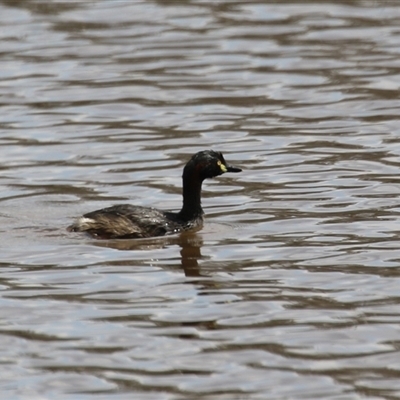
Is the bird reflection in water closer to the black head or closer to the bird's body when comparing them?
the bird's body

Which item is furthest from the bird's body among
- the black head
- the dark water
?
the dark water

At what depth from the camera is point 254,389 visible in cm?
898

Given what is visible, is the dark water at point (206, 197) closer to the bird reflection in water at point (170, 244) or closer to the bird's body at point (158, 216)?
the bird reflection in water at point (170, 244)

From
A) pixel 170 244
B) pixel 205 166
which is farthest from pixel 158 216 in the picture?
pixel 205 166

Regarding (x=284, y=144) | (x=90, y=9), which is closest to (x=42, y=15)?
(x=90, y=9)

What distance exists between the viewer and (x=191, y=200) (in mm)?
13852

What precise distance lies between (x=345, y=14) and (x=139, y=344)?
15499mm

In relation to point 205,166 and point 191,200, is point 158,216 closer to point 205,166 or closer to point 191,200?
point 191,200

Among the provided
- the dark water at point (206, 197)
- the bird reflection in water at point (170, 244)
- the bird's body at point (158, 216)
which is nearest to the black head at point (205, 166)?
the bird's body at point (158, 216)

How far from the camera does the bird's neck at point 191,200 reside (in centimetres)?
1371

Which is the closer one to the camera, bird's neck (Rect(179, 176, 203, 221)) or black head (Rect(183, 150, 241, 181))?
bird's neck (Rect(179, 176, 203, 221))

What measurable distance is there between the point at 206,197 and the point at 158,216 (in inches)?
64.6

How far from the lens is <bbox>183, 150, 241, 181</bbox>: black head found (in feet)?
46.1

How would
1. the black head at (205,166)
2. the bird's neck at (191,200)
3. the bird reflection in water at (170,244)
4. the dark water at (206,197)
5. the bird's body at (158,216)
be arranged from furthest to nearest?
1. the black head at (205,166)
2. the bird's neck at (191,200)
3. the bird's body at (158,216)
4. the bird reflection in water at (170,244)
5. the dark water at (206,197)
